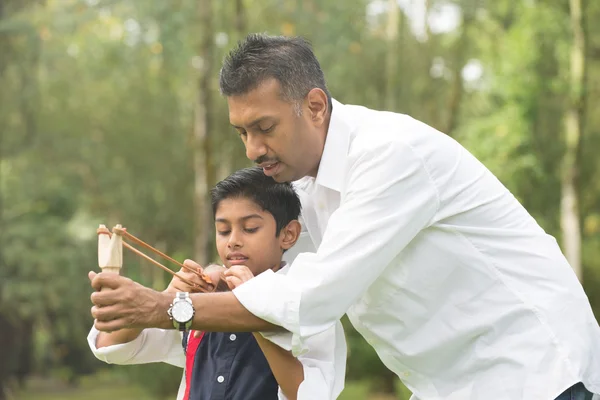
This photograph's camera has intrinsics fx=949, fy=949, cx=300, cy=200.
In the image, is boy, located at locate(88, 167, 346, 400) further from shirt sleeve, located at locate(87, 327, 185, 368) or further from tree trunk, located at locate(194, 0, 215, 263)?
tree trunk, located at locate(194, 0, 215, 263)

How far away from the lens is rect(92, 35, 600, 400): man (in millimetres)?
2848

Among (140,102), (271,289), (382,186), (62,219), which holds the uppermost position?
(382,186)

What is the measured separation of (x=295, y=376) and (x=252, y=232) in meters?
0.59

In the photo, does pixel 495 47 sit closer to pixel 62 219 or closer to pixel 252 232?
pixel 62 219

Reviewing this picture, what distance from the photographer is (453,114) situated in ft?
69.9

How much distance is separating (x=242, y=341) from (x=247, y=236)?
0.37m

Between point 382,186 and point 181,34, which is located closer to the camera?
point 382,186

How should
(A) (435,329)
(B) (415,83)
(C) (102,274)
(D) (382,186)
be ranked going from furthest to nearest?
(B) (415,83)
(A) (435,329)
(D) (382,186)
(C) (102,274)

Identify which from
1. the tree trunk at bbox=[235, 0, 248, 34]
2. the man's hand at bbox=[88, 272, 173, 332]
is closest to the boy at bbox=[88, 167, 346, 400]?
the man's hand at bbox=[88, 272, 173, 332]

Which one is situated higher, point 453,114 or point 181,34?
point 181,34

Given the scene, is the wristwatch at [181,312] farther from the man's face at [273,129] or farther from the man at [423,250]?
the man's face at [273,129]

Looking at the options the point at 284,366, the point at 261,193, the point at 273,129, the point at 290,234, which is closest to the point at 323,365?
the point at 284,366

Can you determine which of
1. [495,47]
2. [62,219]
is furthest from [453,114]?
[62,219]

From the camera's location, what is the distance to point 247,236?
341 cm
